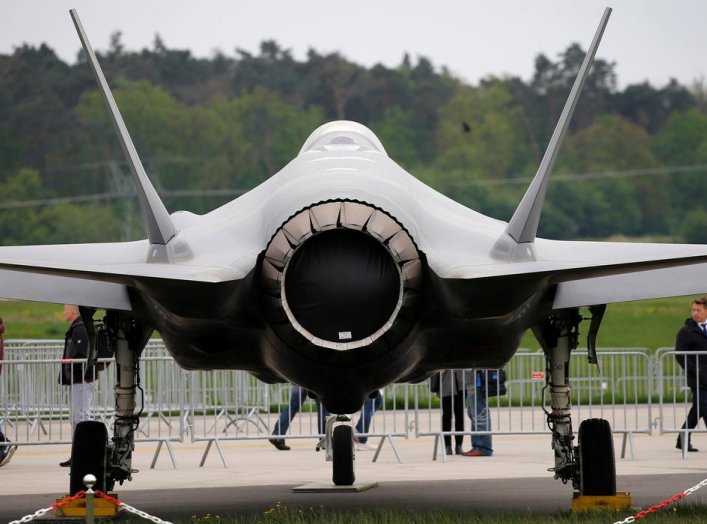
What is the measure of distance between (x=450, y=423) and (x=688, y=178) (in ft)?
237

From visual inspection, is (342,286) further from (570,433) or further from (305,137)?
(305,137)

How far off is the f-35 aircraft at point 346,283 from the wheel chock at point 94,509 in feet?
0.80

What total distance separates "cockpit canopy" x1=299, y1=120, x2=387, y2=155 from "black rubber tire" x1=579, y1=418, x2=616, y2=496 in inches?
103

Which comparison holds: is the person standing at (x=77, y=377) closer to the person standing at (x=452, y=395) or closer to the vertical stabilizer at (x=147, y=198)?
the person standing at (x=452, y=395)

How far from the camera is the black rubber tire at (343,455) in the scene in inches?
482

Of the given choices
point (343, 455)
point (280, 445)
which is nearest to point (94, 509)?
point (343, 455)

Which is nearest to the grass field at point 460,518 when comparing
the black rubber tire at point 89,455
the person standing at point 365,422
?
the black rubber tire at point 89,455

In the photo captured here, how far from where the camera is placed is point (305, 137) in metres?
82.9

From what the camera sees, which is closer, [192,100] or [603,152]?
[603,152]

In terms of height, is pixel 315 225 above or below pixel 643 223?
below

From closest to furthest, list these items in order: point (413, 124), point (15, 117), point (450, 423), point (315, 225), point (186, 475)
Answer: point (315, 225), point (186, 475), point (450, 423), point (15, 117), point (413, 124)

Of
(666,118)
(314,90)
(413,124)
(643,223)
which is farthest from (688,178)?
(314,90)

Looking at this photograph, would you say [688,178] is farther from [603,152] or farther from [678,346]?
[678,346]

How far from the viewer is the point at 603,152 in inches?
3487
